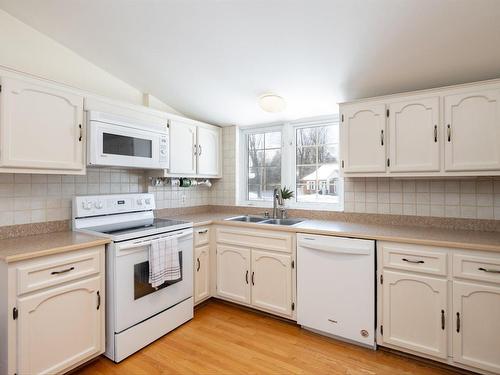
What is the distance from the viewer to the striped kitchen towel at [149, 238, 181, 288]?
6.87 ft

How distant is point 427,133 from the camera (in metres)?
2.09

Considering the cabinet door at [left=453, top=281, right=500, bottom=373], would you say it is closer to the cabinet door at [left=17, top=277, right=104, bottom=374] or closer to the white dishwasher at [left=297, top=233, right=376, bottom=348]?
the white dishwasher at [left=297, top=233, right=376, bottom=348]

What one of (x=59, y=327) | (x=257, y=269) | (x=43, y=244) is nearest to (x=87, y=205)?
(x=43, y=244)

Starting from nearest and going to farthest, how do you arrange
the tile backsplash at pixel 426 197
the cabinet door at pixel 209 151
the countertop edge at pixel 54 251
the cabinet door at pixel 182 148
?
the countertop edge at pixel 54 251 → the tile backsplash at pixel 426 197 → the cabinet door at pixel 182 148 → the cabinet door at pixel 209 151

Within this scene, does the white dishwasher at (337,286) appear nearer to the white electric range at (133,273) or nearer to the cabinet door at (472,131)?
the cabinet door at (472,131)

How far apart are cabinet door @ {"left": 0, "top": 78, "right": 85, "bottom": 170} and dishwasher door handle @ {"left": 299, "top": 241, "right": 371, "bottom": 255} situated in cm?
185

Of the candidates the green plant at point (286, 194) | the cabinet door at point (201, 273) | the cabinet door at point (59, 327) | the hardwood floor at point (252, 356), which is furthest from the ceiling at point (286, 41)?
the hardwood floor at point (252, 356)

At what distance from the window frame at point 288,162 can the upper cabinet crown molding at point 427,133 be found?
1.72 ft

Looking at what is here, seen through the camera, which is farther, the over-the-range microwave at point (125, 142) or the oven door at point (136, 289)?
the over-the-range microwave at point (125, 142)

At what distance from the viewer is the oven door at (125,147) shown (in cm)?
205

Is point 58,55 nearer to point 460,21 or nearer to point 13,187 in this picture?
point 13,187

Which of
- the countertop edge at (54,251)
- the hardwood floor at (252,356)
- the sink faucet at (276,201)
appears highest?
the sink faucet at (276,201)

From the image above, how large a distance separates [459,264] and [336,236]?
2.55 ft

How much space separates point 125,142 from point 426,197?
255 centimetres
